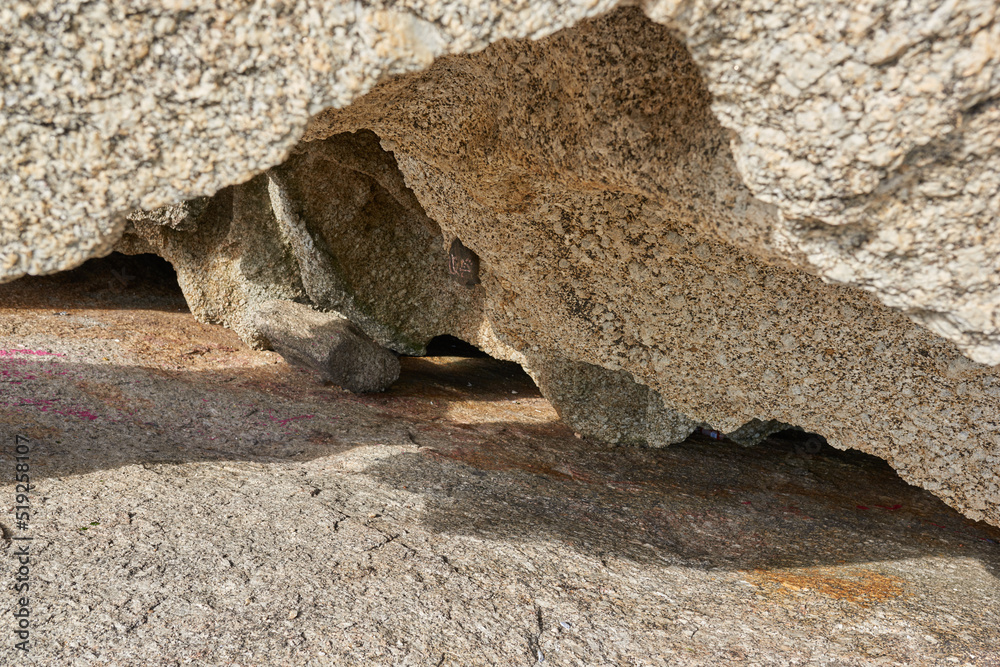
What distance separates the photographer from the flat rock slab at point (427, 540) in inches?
80.0

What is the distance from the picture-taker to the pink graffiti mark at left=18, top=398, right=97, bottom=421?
332 centimetres

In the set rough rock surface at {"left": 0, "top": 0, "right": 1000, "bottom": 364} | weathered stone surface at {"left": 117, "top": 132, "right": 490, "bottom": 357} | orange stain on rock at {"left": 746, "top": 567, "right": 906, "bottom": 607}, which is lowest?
orange stain on rock at {"left": 746, "top": 567, "right": 906, "bottom": 607}

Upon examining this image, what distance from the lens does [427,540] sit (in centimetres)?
256

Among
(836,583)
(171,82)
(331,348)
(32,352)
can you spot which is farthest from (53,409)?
(836,583)

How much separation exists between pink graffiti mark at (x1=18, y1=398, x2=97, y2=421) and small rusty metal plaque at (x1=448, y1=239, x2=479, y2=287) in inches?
76.1

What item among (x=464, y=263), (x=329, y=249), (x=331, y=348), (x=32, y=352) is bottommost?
(x=32, y=352)

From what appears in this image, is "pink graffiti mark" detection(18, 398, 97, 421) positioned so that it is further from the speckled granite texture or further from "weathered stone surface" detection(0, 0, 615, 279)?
"weathered stone surface" detection(0, 0, 615, 279)

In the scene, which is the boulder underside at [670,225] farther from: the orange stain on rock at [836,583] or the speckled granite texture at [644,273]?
the orange stain on rock at [836,583]

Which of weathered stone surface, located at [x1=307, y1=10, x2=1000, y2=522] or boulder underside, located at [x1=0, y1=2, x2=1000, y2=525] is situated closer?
boulder underside, located at [x1=0, y1=2, x2=1000, y2=525]

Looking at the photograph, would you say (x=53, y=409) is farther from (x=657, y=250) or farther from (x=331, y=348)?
(x=657, y=250)

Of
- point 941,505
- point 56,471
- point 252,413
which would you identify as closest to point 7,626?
point 56,471

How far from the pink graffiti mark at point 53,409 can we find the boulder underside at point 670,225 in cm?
148

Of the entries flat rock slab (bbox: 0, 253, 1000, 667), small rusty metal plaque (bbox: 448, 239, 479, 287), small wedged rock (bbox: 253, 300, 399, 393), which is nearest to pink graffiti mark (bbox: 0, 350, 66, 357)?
flat rock slab (bbox: 0, 253, 1000, 667)

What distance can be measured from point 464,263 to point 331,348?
1227 mm
